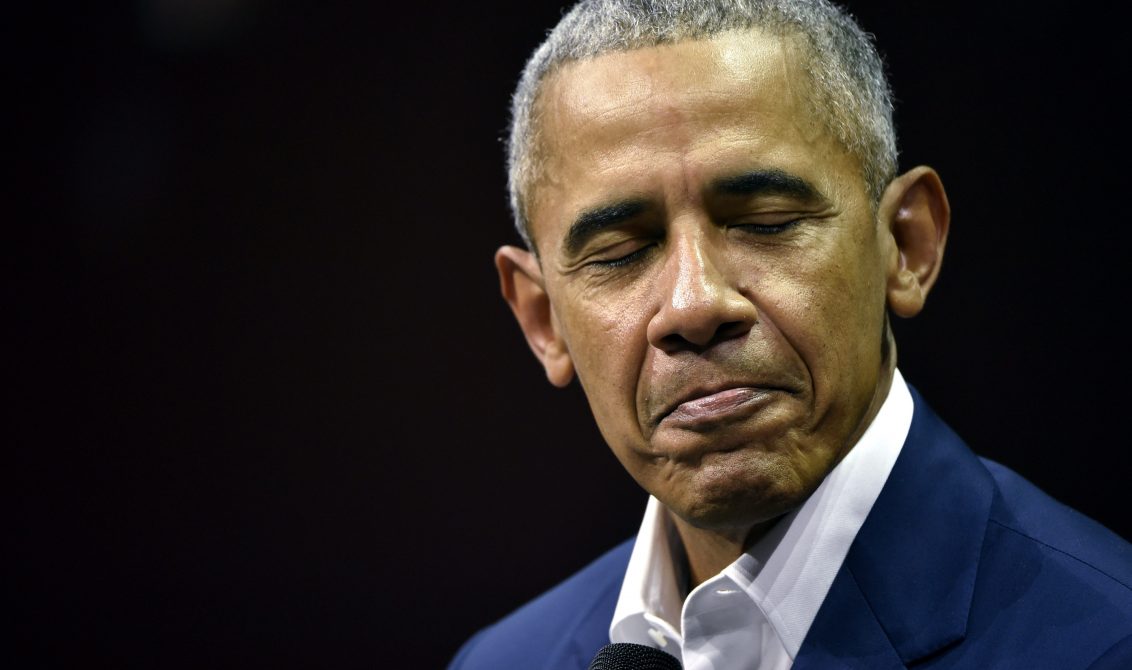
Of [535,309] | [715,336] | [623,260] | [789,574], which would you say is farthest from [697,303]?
[535,309]

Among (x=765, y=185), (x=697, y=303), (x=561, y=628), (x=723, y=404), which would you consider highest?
(x=765, y=185)

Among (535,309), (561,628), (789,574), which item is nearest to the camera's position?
(789,574)

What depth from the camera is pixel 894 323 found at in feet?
7.65

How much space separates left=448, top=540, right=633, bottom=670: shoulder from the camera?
186cm

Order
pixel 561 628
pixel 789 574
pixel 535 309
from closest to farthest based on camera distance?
pixel 789 574
pixel 535 309
pixel 561 628

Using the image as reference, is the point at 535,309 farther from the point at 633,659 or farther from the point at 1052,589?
the point at 1052,589

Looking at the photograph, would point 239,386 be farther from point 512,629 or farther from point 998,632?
point 998,632

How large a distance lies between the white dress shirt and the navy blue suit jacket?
19mm

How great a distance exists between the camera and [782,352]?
1.40m

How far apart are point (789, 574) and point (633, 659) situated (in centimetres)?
23

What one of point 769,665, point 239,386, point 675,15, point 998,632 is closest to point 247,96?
point 239,386

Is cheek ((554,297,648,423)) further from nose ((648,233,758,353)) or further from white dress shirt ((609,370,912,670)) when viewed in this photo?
white dress shirt ((609,370,912,670))

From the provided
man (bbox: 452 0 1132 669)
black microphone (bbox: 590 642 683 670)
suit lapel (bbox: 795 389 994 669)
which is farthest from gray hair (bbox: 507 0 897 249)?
black microphone (bbox: 590 642 683 670)

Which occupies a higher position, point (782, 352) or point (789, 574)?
point (782, 352)
